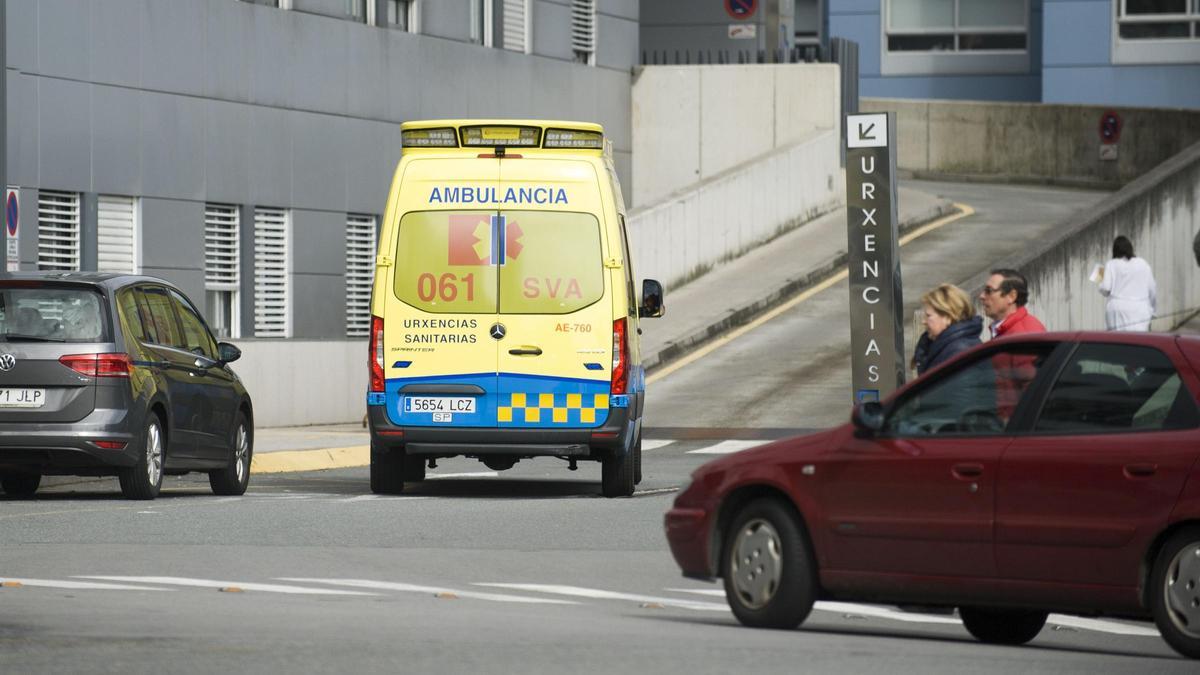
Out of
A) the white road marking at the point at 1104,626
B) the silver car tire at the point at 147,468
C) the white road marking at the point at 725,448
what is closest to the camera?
the white road marking at the point at 1104,626

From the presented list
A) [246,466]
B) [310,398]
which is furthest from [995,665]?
[310,398]

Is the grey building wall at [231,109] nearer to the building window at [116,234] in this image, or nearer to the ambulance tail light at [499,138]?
the building window at [116,234]

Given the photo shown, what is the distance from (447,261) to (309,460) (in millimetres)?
5304

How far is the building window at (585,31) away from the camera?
38656 mm

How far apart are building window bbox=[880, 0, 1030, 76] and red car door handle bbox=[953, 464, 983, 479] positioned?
2019 inches

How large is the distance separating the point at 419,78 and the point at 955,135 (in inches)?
784

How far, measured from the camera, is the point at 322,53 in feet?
98.6

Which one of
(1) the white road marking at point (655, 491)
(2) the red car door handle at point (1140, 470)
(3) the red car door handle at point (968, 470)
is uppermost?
(2) the red car door handle at point (1140, 470)

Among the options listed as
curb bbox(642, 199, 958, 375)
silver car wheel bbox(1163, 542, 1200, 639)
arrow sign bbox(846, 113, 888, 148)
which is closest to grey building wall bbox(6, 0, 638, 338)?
curb bbox(642, 199, 958, 375)

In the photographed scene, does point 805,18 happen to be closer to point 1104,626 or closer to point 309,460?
point 309,460

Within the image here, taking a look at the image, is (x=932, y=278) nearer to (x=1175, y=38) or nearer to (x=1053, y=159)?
(x=1053, y=159)

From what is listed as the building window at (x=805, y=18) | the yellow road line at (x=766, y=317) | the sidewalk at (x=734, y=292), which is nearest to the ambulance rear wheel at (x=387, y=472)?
the sidewalk at (x=734, y=292)

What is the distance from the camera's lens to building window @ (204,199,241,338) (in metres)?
28.1

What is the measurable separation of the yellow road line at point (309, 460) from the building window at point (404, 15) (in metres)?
10.7
